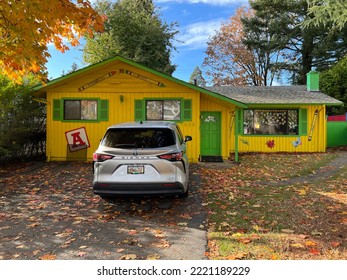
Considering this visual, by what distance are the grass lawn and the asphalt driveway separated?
426 millimetres

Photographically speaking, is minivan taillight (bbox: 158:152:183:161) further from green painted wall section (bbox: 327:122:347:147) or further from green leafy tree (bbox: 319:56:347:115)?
green leafy tree (bbox: 319:56:347:115)

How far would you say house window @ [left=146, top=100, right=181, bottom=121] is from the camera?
1334 cm

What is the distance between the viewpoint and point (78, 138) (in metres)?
13.5

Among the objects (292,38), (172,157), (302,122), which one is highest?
(292,38)

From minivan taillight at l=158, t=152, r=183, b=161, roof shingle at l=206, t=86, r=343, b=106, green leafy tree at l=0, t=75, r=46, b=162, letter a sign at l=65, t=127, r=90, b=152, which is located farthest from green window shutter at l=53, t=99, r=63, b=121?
roof shingle at l=206, t=86, r=343, b=106

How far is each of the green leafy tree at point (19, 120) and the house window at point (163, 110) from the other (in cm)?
519

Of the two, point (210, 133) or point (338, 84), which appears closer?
point (210, 133)

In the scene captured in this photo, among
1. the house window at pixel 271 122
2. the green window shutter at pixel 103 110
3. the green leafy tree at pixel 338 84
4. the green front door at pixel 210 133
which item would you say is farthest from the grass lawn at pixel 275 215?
the green leafy tree at pixel 338 84

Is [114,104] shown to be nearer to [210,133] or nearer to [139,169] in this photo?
[210,133]

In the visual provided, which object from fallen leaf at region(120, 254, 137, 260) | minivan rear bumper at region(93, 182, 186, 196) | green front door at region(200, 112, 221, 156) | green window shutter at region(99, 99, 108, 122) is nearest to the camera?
fallen leaf at region(120, 254, 137, 260)

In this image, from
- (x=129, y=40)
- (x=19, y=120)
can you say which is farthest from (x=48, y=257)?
(x=129, y=40)

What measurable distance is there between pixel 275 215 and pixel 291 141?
42.1ft
